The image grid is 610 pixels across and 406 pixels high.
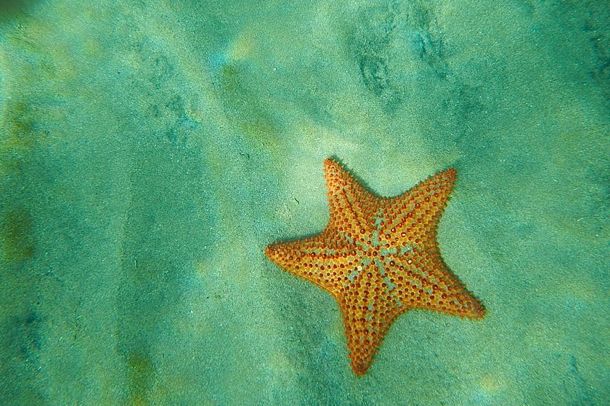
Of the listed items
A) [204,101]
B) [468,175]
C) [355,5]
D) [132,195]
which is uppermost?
[355,5]

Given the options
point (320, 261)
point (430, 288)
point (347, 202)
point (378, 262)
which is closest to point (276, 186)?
point (347, 202)

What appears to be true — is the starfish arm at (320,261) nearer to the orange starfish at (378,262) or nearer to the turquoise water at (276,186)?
the orange starfish at (378,262)

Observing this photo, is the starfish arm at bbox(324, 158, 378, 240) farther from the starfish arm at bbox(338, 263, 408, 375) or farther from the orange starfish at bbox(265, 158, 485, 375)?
the starfish arm at bbox(338, 263, 408, 375)

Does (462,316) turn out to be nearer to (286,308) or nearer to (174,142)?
(286,308)

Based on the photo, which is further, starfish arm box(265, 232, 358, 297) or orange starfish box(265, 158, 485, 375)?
starfish arm box(265, 232, 358, 297)

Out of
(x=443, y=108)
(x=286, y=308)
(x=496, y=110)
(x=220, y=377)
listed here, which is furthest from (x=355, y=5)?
(x=220, y=377)

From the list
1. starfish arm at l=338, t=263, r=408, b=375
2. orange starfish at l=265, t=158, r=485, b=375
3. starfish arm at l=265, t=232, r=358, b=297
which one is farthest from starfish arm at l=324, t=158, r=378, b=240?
starfish arm at l=338, t=263, r=408, b=375

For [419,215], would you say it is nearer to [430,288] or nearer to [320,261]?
[430,288]
